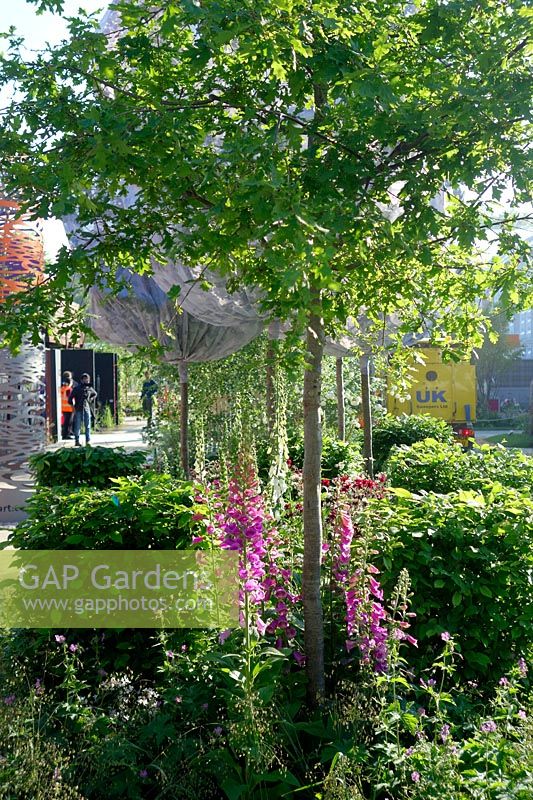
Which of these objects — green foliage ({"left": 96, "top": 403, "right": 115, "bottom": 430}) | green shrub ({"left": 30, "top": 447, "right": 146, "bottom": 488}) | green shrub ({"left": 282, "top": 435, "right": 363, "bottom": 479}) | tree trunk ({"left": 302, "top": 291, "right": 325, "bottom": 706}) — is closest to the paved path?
green foliage ({"left": 96, "top": 403, "right": 115, "bottom": 430})

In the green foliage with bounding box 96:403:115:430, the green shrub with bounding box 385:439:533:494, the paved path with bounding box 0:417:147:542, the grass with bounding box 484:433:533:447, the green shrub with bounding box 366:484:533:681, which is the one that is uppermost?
the green shrub with bounding box 385:439:533:494

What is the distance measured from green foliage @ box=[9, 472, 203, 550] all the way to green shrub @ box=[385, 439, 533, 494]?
222cm

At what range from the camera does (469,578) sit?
12.7 ft

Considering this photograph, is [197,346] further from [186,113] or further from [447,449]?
[186,113]

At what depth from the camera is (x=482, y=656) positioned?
374 centimetres

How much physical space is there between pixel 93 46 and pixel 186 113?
16.1 inches

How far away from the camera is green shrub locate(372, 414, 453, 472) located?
35.6ft

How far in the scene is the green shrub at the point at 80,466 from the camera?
6.76m

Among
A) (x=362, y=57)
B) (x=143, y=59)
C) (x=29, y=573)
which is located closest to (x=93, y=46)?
(x=143, y=59)

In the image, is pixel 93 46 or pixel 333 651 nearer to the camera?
pixel 93 46

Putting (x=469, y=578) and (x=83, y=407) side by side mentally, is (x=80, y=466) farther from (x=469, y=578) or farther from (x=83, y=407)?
(x=83, y=407)

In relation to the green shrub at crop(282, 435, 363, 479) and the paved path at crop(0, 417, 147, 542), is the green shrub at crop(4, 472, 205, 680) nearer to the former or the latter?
the green shrub at crop(282, 435, 363, 479)

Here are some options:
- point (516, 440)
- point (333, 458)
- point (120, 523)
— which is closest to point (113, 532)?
point (120, 523)

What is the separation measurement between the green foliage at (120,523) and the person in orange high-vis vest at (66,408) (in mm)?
17419
